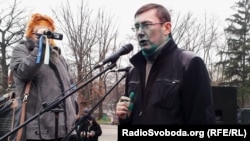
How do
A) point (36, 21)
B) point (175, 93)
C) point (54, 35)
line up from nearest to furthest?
point (175, 93)
point (54, 35)
point (36, 21)

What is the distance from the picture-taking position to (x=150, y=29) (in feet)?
9.04

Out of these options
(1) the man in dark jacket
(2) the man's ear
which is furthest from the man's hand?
(2) the man's ear

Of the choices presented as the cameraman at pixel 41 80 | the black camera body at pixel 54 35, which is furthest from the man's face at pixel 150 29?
the cameraman at pixel 41 80

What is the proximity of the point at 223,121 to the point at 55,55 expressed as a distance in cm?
266


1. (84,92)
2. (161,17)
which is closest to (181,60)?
(161,17)

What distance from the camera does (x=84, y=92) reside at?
34.2m

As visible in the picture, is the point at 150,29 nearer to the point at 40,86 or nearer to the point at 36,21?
the point at 40,86

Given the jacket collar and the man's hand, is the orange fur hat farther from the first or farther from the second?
the man's hand

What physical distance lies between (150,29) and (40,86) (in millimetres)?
1454

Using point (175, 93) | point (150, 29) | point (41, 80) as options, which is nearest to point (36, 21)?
point (41, 80)

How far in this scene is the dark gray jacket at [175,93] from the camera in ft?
8.44

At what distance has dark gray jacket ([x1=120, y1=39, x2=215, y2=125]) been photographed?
2572mm

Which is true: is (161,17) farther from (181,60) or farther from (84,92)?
(84,92)

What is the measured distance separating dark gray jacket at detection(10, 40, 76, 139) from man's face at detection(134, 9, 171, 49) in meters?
1.15
